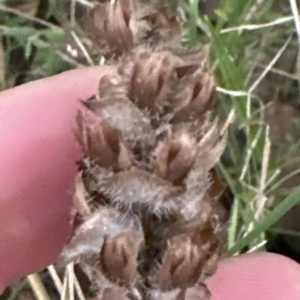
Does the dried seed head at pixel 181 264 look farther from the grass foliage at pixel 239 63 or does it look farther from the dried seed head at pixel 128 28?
the grass foliage at pixel 239 63

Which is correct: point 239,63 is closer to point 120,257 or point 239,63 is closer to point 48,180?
point 48,180

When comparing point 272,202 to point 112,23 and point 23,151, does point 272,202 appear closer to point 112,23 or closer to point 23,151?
point 23,151

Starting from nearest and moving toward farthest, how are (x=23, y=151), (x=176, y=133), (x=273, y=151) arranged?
(x=176, y=133) → (x=23, y=151) → (x=273, y=151)

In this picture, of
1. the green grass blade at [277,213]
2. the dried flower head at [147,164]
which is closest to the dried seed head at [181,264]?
the dried flower head at [147,164]

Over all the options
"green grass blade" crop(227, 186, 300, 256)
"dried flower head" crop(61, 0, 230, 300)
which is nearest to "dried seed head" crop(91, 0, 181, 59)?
"dried flower head" crop(61, 0, 230, 300)

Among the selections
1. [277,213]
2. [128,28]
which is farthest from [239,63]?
[128,28]

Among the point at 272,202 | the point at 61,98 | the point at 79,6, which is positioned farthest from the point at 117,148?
the point at 79,6
